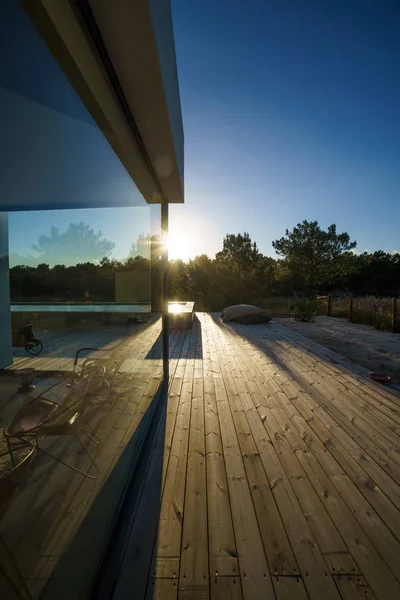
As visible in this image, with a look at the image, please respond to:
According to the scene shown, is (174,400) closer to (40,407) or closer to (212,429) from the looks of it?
(212,429)

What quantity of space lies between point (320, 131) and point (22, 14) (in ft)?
21.4

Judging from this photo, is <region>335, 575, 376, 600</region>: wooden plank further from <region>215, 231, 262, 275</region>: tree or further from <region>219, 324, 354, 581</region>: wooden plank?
<region>215, 231, 262, 275</region>: tree

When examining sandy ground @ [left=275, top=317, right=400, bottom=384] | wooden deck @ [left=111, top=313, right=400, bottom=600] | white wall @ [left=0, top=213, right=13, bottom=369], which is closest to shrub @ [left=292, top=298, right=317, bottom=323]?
sandy ground @ [left=275, top=317, right=400, bottom=384]

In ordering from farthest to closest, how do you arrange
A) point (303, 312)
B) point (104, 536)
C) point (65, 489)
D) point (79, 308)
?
point (303, 312) → point (104, 536) → point (79, 308) → point (65, 489)

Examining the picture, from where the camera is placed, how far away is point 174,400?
2854mm

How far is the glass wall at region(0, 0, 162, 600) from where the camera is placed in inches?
25.1

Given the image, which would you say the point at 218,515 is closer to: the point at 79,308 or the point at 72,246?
the point at 79,308

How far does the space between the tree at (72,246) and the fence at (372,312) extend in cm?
815

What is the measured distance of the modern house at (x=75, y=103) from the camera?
0.65m

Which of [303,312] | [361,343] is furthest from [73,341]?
[303,312]

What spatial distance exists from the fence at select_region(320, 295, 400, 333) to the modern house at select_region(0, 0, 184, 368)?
786 cm

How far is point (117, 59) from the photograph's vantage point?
129cm

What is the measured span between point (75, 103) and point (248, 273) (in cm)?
1423

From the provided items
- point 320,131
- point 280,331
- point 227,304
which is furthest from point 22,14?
point 227,304
